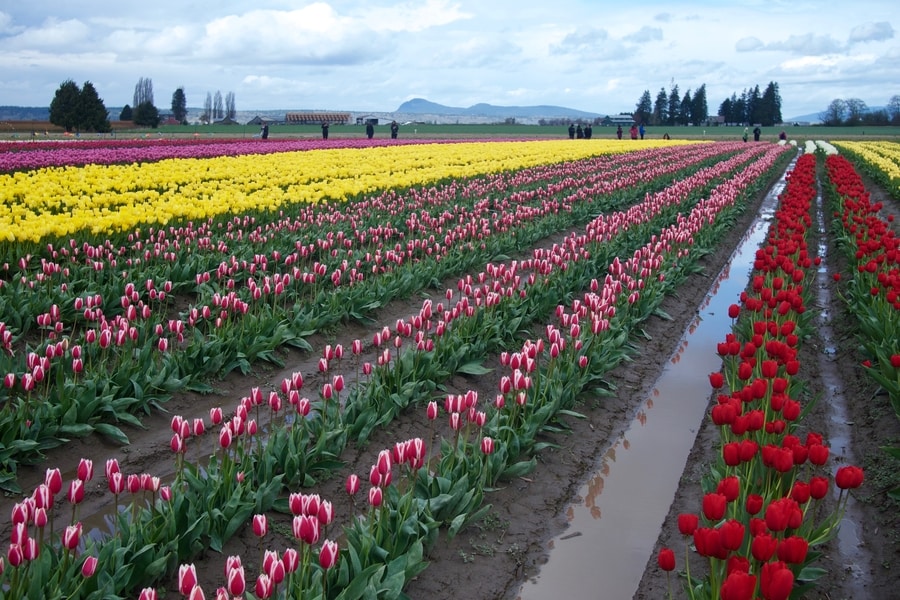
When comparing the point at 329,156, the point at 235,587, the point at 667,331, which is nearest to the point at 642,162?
the point at 329,156

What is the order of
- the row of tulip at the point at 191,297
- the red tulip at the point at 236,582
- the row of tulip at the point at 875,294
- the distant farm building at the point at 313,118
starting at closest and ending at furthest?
the red tulip at the point at 236,582, the row of tulip at the point at 191,297, the row of tulip at the point at 875,294, the distant farm building at the point at 313,118

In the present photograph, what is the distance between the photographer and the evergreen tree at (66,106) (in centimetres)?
6669

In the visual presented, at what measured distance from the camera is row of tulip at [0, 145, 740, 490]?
5883 millimetres

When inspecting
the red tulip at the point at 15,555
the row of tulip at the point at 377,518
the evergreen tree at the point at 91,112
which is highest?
the evergreen tree at the point at 91,112

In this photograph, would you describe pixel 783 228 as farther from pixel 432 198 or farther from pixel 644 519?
pixel 432 198

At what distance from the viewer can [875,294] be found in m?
8.57

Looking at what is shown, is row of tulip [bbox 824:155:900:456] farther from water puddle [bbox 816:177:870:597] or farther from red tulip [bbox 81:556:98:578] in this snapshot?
red tulip [bbox 81:556:98:578]

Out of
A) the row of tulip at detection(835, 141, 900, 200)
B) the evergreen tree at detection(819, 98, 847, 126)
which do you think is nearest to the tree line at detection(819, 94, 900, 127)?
the evergreen tree at detection(819, 98, 847, 126)

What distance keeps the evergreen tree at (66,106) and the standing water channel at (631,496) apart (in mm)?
67347

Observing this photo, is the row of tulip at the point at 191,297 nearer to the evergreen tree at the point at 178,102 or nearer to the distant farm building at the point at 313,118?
the distant farm building at the point at 313,118

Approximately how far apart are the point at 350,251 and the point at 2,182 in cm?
875

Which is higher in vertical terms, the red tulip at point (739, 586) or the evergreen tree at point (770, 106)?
the evergreen tree at point (770, 106)

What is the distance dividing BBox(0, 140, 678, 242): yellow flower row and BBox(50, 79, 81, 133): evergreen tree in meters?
44.1

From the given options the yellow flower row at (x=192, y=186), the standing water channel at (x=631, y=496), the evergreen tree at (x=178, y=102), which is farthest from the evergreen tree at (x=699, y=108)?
the standing water channel at (x=631, y=496)
